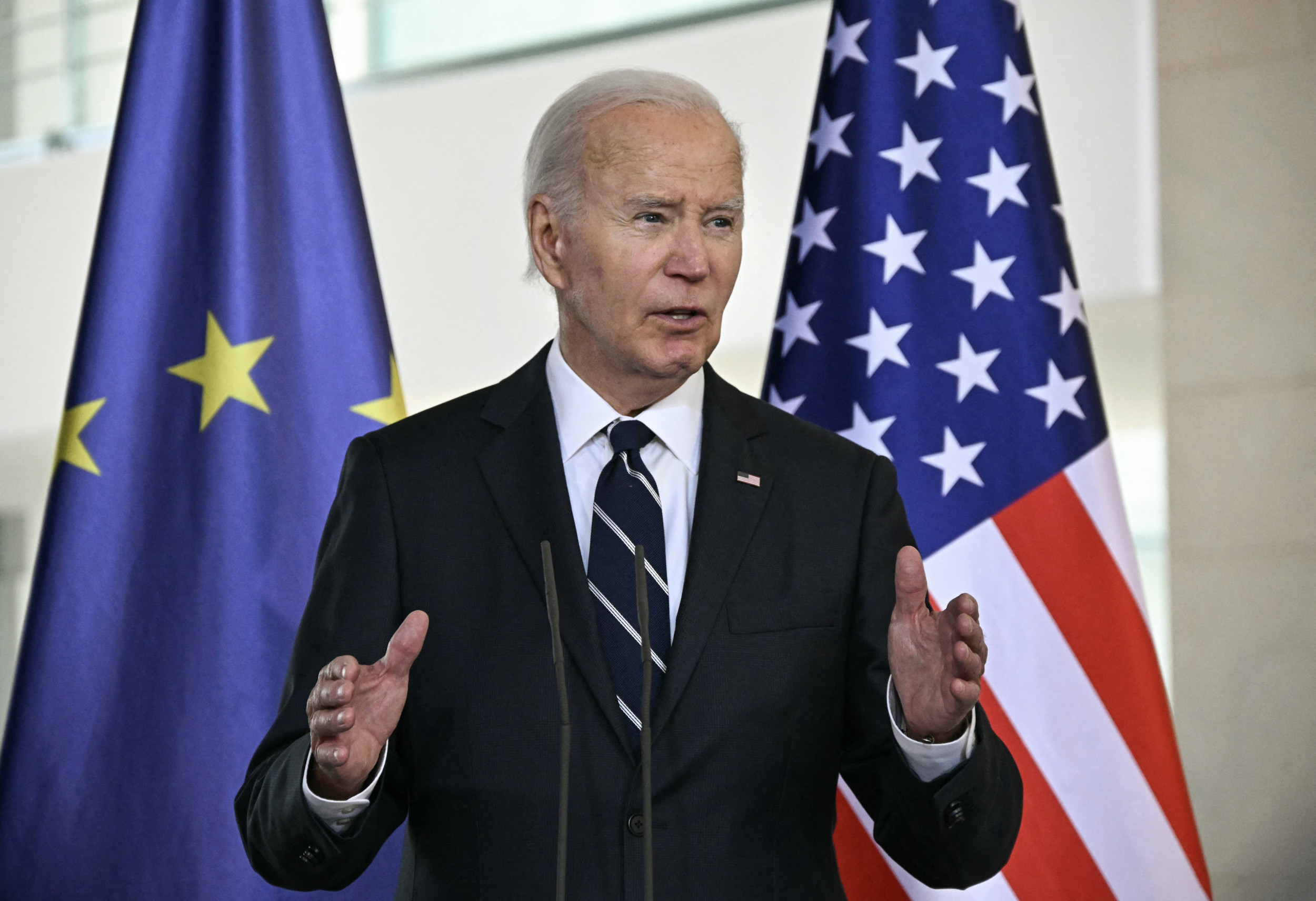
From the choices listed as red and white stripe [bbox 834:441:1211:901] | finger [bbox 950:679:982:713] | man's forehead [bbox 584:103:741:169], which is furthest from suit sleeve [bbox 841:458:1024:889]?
red and white stripe [bbox 834:441:1211:901]

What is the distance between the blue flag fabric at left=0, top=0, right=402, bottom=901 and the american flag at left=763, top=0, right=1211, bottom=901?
2.64ft

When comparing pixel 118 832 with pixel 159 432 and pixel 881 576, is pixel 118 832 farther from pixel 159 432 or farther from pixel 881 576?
pixel 881 576

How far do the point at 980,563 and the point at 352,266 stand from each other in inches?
46.3

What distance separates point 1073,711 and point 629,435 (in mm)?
1009

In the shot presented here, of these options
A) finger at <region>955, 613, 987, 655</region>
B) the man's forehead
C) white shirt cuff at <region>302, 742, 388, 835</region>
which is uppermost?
the man's forehead

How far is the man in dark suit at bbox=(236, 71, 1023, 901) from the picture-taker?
128 centimetres

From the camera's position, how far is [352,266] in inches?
91.5

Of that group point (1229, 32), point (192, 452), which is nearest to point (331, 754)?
point (192, 452)

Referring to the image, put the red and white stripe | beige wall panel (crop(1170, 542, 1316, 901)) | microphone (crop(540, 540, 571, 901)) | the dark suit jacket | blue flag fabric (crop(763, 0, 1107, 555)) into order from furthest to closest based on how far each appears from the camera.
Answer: beige wall panel (crop(1170, 542, 1316, 901))
blue flag fabric (crop(763, 0, 1107, 555))
the red and white stripe
the dark suit jacket
microphone (crop(540, 540, 571, 901))

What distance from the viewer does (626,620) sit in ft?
4.56

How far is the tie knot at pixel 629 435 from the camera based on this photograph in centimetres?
147

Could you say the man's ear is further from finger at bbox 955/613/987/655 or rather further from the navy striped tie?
finger at bbox 955/613/987/655

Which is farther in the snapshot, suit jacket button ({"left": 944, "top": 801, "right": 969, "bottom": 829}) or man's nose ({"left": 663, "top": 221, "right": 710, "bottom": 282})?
man's nose ({"left": 663, "top": 221, "right": 710, "bottom": 282})

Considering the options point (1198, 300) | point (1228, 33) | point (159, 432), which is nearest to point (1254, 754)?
point (1198, 300)
